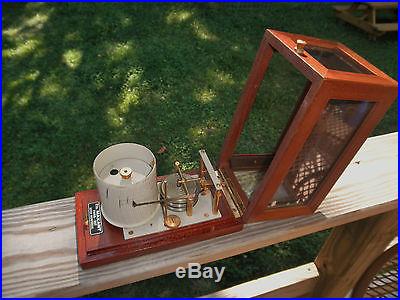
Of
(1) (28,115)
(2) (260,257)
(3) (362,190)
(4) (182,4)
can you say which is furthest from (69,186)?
(4) (182,4)

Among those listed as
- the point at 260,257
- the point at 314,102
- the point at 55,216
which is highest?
the point at 314,102

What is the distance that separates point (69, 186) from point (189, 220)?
1540 mm

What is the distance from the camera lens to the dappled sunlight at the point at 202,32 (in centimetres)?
360

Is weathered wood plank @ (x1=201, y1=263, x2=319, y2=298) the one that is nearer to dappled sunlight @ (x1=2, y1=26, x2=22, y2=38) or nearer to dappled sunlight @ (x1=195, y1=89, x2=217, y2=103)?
dappled sunlight @ (x1=195, y1=89, x2=217, y2=103)

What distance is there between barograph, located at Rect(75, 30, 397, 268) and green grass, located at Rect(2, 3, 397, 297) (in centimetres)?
97

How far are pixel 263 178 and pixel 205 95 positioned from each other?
1.99 meters

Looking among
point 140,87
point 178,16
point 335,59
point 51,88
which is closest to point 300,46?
point 335,59

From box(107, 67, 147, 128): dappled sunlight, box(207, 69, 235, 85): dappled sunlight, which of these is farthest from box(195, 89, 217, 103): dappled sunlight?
box(107, 67, 147, 128): dappled sunlight

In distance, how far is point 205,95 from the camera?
292 centimetres

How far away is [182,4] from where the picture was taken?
4.12m

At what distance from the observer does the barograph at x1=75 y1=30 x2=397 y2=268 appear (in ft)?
2.81

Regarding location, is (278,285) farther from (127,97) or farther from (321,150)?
(127,97)

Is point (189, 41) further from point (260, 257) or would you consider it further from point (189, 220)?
point (189, 220)

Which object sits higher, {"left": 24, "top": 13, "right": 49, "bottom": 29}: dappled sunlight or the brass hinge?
the brass hinge
